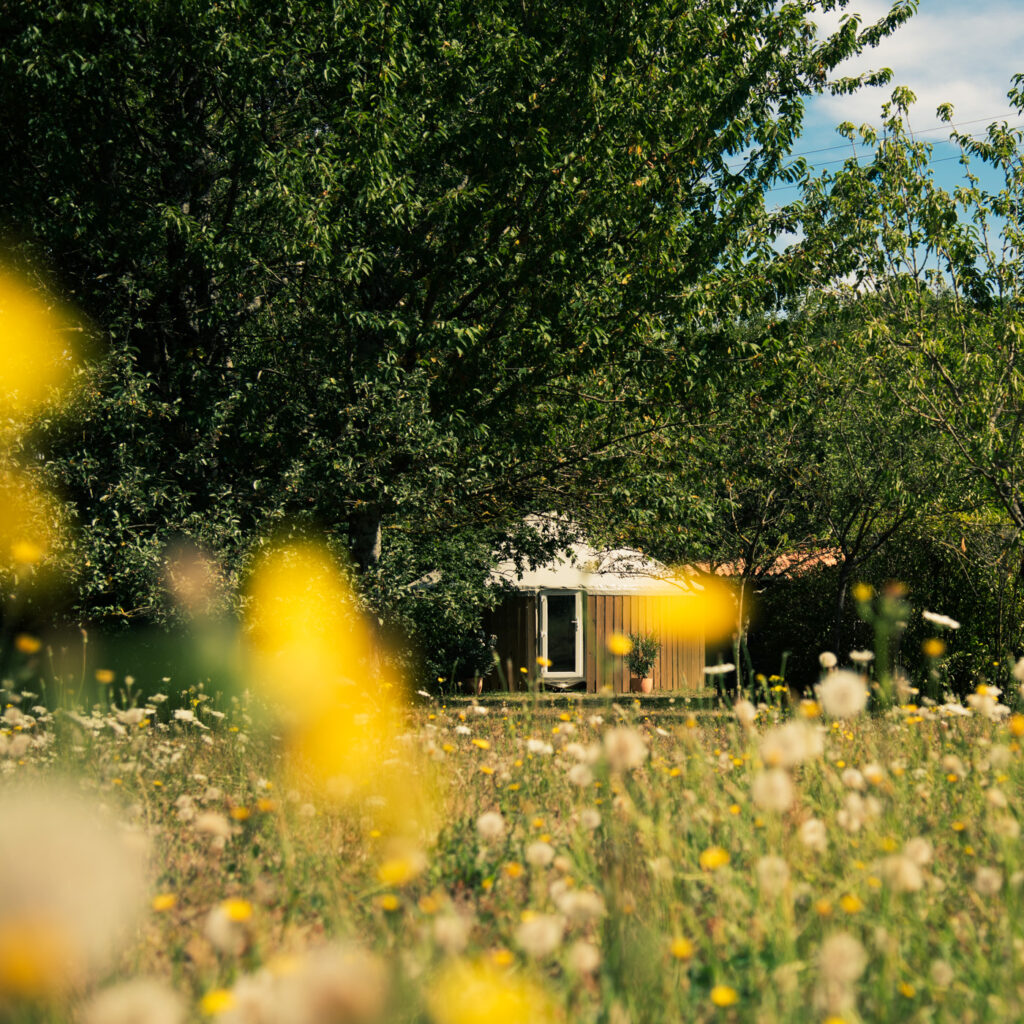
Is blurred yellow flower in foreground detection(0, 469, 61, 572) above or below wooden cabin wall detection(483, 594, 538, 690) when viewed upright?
above

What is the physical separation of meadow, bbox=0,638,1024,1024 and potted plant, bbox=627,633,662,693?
53.8 ft

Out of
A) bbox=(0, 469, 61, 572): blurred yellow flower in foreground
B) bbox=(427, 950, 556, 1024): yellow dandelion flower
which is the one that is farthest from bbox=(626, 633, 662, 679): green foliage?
bbox=(427, 950, 556, 1024): yellow dandelion flower

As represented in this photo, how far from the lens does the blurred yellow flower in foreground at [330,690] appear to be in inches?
157

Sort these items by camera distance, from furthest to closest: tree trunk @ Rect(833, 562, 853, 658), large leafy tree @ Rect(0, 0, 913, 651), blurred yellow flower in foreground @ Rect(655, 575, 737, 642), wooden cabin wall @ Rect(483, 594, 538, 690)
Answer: blurred yellow flower in foreground @ Rect(655, 575, 737, 642)
wooden cabin wall @ Rect(483, 594, 538, 690)
tree trunk @ Rect(833, 562, 853, 658)
large leafy tree @ Rect(0, 0, 913, 651)

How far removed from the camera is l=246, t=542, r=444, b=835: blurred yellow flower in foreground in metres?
4.00

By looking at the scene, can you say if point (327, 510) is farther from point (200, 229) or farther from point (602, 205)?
point (602, 205)

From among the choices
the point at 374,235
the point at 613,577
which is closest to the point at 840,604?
the point at 613,577

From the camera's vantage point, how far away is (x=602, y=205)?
10250 mm

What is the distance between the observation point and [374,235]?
1001 centimetres

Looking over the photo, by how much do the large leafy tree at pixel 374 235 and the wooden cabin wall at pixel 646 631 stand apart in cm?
971

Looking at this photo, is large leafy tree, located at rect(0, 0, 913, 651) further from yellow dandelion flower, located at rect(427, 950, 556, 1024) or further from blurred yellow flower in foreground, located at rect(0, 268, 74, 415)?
yellow dandelion flower, located at rect(427, 950, 556, 1024)

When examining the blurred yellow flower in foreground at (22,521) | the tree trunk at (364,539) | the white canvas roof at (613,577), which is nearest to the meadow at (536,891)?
the blurred yellow flower in foreground at (22,521)

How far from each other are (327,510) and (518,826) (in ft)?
22.8

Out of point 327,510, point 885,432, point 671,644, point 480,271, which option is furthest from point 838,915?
point 671,644
